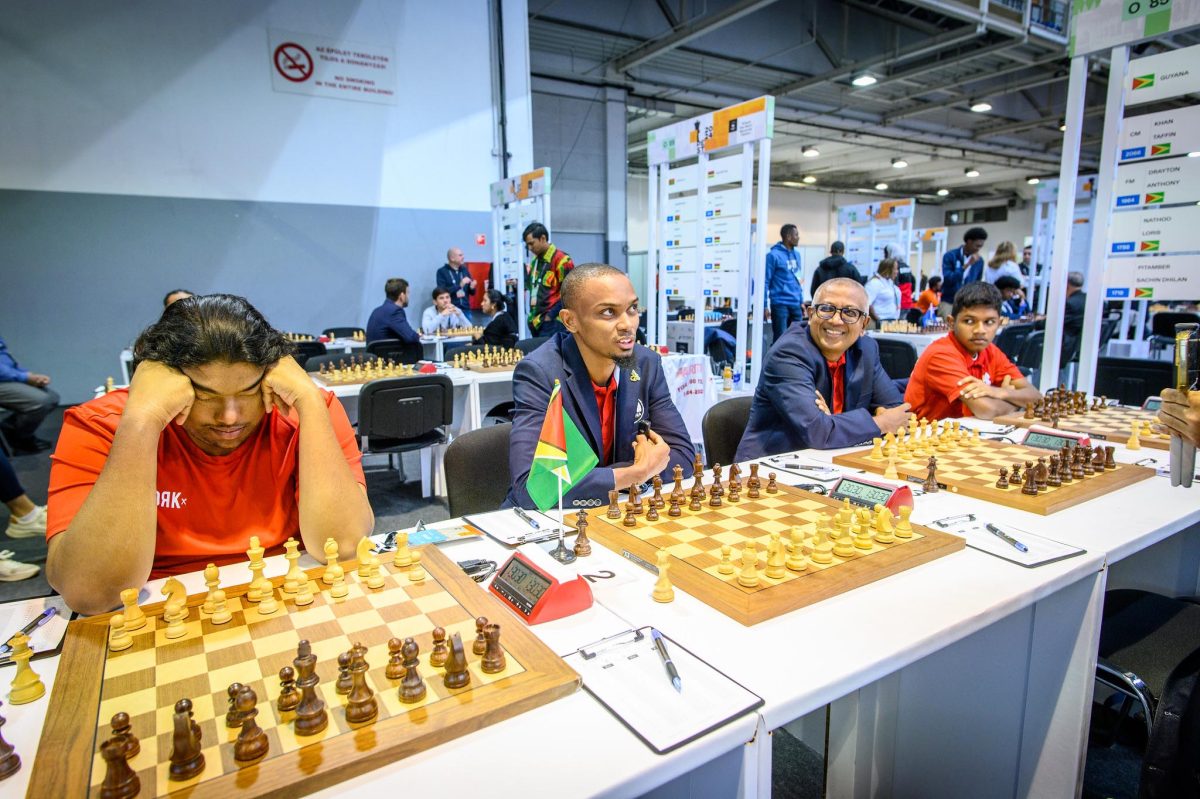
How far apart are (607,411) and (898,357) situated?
16.0ft

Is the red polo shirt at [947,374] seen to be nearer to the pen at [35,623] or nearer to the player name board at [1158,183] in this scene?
the player name board at [1158,183]

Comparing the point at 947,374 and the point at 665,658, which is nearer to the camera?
the point at 665,658

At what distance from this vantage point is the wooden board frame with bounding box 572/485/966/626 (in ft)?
4.20

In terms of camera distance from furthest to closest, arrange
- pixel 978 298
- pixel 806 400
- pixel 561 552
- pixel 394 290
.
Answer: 1. pixel 394 290
2. pixel 978 298
3. pixel 806 400
4. pixel 561 552

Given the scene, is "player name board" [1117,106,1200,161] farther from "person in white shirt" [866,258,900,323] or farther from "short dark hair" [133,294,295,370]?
"person in white shirt" [866,258,900,323]

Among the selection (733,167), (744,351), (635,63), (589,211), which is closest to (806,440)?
(744,351)

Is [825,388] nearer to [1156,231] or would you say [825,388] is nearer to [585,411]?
[585,411]

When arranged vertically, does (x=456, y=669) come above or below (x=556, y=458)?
below

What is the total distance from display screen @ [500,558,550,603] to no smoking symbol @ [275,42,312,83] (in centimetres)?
891

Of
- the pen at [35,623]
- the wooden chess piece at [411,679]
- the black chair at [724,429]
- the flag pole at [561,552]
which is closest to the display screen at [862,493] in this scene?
the flag pole at [561,552]

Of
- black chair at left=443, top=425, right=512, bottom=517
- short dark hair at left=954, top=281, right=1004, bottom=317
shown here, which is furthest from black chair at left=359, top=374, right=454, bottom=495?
short dark hair at left=954, top=281, right=1004, bottom=317

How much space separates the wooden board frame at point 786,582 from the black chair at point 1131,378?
327 cm

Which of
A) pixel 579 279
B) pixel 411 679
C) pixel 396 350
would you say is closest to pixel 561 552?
pixel 411 679

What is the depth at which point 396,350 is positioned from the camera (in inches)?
252
